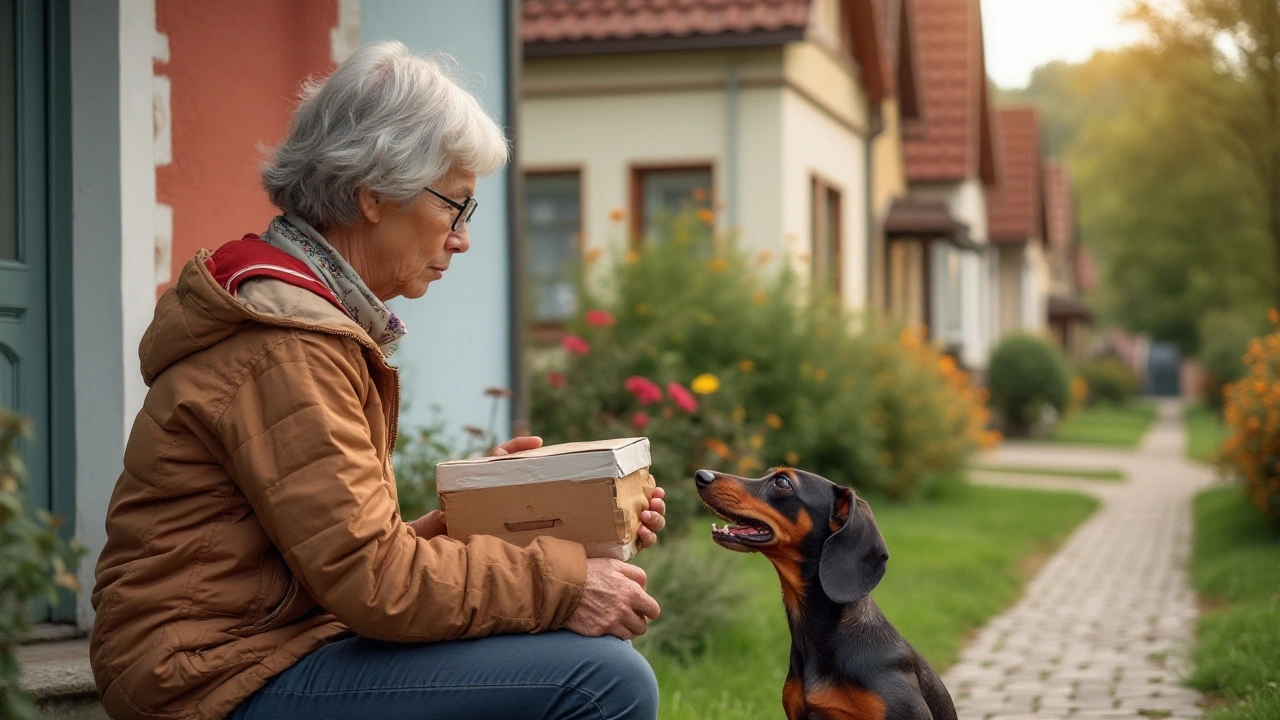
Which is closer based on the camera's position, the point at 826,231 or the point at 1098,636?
the point at 1098,636

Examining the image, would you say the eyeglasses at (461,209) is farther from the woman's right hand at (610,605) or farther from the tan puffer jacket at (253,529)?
the woman's right hand at (610,605)

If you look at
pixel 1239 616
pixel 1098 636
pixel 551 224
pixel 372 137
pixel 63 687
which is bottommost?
pixel 1098 636

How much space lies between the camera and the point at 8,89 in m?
Answer: 4.48

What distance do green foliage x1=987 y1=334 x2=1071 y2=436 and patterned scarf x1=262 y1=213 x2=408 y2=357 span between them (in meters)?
27.3

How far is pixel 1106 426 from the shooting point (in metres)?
35.5

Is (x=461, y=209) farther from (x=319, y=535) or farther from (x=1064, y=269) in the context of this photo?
(x=1064, y=269)

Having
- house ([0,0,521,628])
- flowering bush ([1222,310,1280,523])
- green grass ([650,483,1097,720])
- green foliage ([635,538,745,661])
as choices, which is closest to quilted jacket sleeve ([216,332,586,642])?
house ([0,0,521,628])

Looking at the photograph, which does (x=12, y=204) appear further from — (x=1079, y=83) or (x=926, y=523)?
(x=1079, y=83)

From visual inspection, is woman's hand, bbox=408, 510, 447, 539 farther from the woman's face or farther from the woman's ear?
the woman's ear

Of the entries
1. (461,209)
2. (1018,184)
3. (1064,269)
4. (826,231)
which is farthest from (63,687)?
(1064,269)

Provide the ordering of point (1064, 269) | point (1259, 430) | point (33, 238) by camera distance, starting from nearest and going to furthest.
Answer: point (33, 238)
point (1259, 430)
point (1064, 269)

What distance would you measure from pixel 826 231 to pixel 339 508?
1529 cm

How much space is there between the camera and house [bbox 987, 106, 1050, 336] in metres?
34.2

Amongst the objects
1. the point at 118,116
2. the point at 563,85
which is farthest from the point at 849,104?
the point at 118,116
